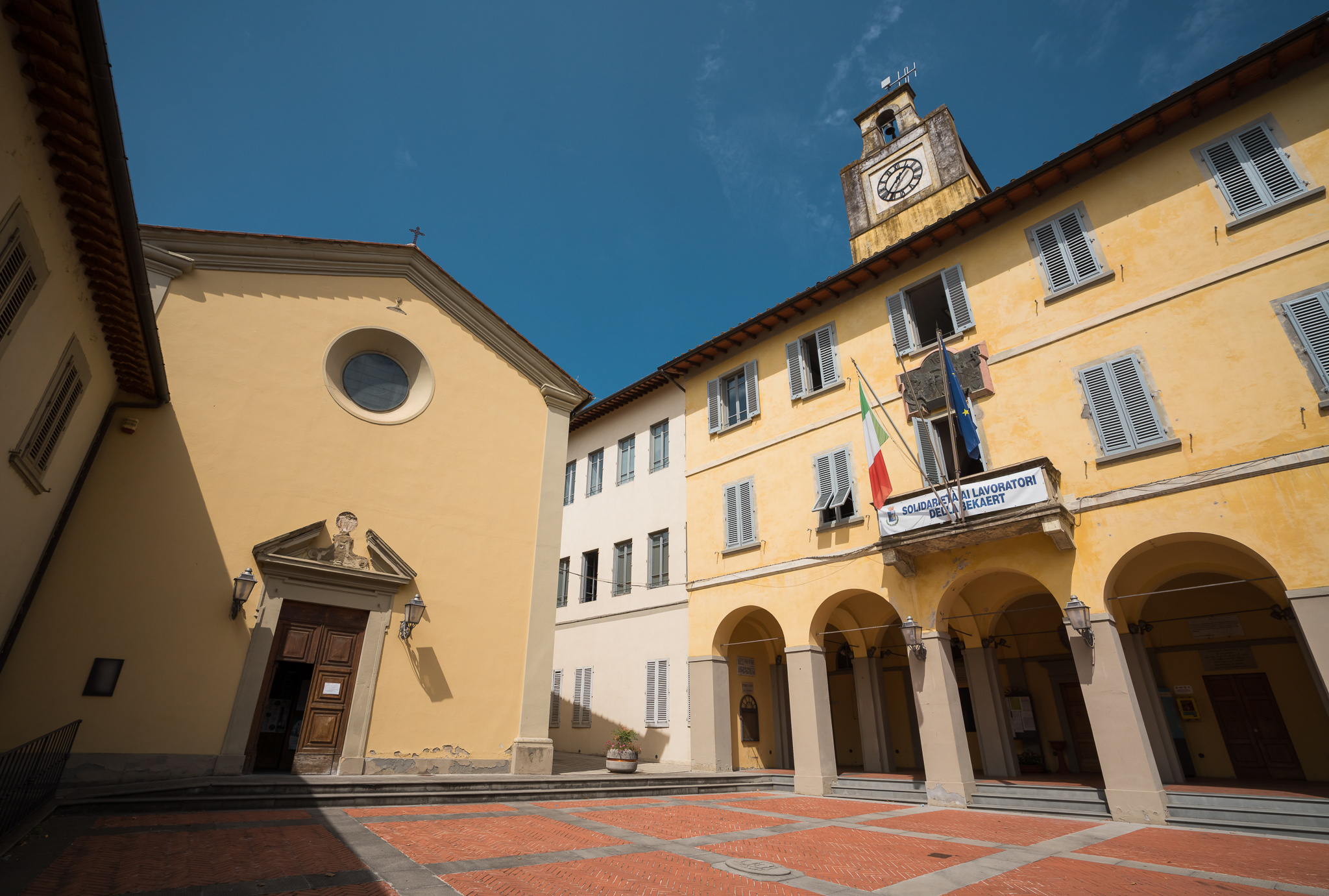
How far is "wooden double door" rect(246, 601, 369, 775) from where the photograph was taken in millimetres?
11414

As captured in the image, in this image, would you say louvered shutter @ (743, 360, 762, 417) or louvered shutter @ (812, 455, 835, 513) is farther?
louvered shutter @ (743, 360, 762, 417)

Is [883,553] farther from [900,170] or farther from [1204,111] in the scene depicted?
[900,170]


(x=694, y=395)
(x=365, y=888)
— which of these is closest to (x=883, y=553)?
(x=694, y=395)

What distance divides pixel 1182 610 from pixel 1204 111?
400 inches

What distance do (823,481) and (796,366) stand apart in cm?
362

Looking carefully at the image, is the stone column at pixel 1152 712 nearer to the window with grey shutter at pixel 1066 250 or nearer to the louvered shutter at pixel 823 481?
the louvered shutter at pixel 823 481

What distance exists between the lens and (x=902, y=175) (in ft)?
72.3

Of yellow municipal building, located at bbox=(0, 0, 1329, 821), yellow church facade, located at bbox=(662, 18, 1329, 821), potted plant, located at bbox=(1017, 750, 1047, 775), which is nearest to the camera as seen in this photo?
yellow municipal building, located at bbox=(0, 0, 1329, 821)

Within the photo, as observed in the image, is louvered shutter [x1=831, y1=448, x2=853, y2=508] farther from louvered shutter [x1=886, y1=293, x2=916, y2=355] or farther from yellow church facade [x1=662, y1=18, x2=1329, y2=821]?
louvered shutter [x1=886, y1=293, x2=916, y2=355]

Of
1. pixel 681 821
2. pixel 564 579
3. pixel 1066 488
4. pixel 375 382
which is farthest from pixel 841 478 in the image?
pixel 564 579

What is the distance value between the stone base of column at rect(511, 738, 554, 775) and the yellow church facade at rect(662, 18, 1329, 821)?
4.36m

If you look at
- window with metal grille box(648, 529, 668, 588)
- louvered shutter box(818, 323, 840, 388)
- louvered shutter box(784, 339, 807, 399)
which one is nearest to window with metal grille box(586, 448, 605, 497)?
window with metal grille box(648, 529, 668, 588)

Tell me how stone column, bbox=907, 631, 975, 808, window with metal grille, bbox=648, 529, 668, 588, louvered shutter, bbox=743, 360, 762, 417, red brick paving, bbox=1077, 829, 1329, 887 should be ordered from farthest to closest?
1. window with metal grille, bbox=648, 529, 668, 588
2. louvered shutter, bbox=743, 360, 762, 417
3. stone column, bbox=907, 631, 975, 808
4. red brick paving, bbox=1077, 829, 1329, 887

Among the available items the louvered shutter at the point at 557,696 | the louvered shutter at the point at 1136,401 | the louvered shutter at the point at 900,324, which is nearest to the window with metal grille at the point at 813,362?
the louvered shutter at the point at 900,324
